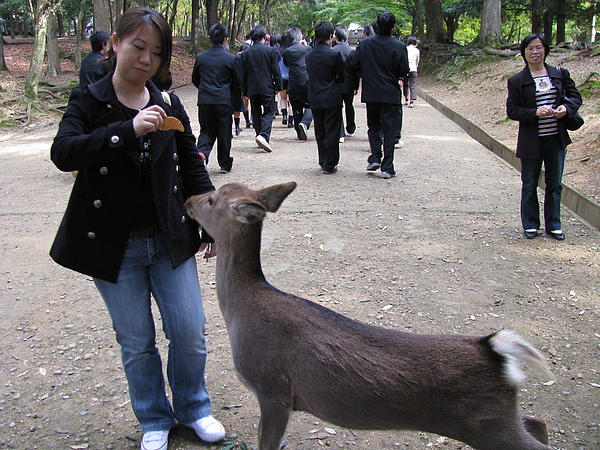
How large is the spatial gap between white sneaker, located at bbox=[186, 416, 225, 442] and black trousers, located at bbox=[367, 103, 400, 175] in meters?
6.80

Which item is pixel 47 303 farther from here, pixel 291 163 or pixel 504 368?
pixel 291 163

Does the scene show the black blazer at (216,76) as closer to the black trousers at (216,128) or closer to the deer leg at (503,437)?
the black trousers at (216,128)

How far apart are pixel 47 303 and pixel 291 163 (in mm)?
6377

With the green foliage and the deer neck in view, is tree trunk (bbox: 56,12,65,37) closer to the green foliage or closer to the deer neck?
the green foliage

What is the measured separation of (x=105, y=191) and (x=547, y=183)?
5.50 metres

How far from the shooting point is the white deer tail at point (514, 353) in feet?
8.14

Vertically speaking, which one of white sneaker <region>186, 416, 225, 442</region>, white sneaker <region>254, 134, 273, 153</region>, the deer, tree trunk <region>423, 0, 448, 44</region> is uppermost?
tree trunk <region>423, 0, 448, 44</region>

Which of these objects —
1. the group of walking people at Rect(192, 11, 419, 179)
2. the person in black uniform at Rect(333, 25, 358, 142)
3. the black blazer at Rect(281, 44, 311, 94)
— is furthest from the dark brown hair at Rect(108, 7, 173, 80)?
the black blazer at Rect(281, 44, 311, 94)

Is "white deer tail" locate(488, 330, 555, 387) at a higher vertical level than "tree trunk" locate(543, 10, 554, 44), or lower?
lower

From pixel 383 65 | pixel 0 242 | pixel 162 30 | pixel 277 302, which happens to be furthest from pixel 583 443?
pixel 383 65

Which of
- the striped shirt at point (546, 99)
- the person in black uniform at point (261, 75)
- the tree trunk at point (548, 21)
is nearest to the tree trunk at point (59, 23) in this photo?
the person in black uniform at point (261, 75)

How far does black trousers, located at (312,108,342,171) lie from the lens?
33.1 feet

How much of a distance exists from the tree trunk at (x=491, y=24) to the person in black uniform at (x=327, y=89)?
546 inches

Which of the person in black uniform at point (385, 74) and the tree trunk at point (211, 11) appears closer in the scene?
the person in black uniform at point (385, 74)
